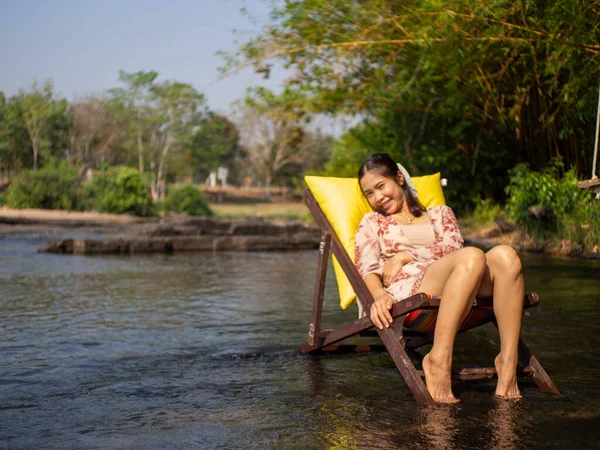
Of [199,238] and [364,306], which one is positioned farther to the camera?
[199,238]

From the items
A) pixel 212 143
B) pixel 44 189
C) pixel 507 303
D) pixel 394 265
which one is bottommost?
pixel 507 303

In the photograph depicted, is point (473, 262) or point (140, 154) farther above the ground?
point (140, 154)

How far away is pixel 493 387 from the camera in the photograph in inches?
169

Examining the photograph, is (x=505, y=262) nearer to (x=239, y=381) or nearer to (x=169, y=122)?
(x=239, y=381)

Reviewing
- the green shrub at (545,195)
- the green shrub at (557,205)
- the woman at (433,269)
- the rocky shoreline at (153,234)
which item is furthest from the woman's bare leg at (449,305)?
the rocky shoreline at (153,234)

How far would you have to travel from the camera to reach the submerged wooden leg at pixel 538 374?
407 cm

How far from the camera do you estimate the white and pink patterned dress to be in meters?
4.47

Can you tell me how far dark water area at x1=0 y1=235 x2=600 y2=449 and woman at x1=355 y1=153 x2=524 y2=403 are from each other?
261 millimetres

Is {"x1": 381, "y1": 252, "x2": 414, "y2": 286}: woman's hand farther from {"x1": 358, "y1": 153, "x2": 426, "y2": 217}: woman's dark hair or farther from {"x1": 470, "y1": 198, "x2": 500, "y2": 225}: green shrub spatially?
{"x1": 470, "y1": 198, "x2": 500, "y2": 225}: green shrub

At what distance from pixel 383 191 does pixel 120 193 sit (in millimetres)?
28241

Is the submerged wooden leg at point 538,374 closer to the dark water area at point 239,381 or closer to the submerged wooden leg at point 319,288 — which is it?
the dark water area at point 239,381

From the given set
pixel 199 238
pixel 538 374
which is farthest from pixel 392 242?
pixel 199 238

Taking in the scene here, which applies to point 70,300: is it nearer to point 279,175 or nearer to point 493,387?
point 493,387

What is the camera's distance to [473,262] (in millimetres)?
3793
